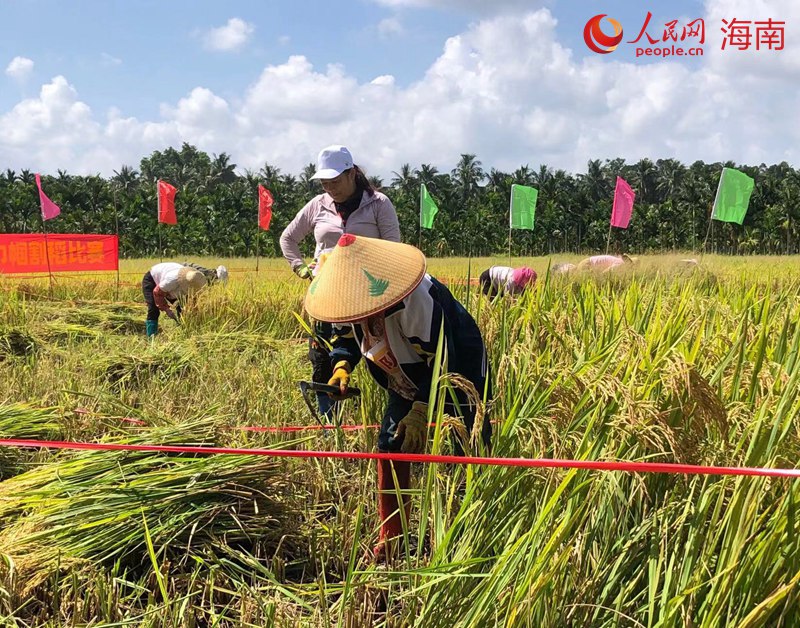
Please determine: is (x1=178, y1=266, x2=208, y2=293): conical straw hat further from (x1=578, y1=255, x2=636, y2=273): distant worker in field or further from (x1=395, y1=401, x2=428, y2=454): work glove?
(x1=395, y1=401, x2=428, y2=454): work glove

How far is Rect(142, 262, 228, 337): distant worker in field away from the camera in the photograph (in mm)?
5330

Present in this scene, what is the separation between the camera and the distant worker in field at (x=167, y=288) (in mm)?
5330

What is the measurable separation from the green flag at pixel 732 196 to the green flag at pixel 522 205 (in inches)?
94.2

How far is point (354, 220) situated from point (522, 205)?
6.25 m

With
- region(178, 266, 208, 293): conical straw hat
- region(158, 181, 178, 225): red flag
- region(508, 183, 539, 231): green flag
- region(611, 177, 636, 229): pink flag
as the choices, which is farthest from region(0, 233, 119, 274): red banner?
region(611, 177, 636, 229): pink flag

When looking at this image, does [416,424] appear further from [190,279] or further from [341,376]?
[190,279]

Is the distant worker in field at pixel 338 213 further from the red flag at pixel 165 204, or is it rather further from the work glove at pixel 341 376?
the red flag at pixel 165 204

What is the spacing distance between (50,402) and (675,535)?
2.98 metres

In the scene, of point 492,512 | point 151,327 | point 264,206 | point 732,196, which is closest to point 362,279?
point 492,512

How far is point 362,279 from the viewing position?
163 cm

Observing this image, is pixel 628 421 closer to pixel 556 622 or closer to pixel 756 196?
pixel 556 622

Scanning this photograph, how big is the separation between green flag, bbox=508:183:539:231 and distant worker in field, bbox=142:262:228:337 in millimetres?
4613

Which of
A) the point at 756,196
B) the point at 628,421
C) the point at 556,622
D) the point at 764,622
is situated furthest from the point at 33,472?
the point at 756,196

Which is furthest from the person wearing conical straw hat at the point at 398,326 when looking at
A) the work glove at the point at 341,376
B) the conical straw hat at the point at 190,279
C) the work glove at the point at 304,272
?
the conical straw hat at the point at 190,279
